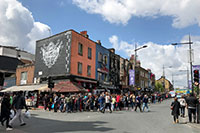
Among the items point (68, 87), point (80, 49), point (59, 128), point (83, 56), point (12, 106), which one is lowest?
point (59, 128)

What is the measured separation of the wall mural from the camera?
25125 millimetres

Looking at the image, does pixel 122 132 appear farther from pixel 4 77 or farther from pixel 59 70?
pixel 4 77

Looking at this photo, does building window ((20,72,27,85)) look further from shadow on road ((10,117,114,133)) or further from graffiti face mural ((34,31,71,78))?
shadow on road ((10,117,114,133))

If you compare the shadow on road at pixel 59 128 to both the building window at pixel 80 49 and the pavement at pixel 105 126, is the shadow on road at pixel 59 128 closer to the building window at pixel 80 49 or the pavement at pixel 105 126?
the pavement at pixel 105 126

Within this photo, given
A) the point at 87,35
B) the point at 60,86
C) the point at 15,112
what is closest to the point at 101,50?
the point at 87,35

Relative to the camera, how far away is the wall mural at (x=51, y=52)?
25125 mm

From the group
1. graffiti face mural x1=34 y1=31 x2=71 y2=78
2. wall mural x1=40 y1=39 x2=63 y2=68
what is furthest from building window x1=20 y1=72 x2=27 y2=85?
wall mural x1=40 y1=39 x2=63 y2=68

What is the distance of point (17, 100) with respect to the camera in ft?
28.9

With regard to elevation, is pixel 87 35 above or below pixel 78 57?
above

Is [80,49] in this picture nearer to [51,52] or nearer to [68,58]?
[68,58]

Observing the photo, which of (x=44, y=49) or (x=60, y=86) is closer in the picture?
(x=60, y=86)

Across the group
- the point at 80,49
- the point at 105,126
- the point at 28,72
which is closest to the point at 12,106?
the point at 105,126

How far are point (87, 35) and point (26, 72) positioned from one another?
1165 cm

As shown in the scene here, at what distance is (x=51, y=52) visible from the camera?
85.9ft
